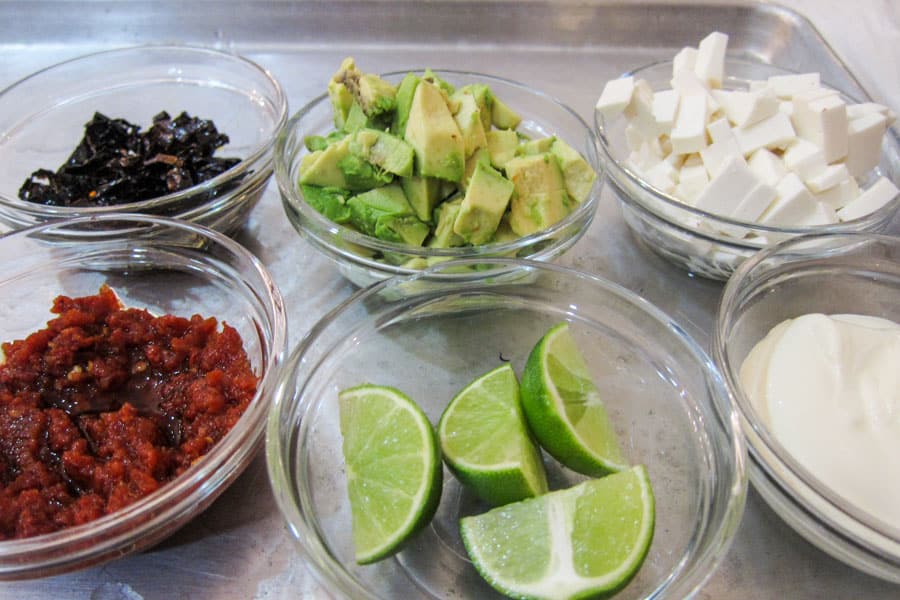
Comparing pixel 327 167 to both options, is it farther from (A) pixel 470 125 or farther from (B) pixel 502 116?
(B) pixel 502 116

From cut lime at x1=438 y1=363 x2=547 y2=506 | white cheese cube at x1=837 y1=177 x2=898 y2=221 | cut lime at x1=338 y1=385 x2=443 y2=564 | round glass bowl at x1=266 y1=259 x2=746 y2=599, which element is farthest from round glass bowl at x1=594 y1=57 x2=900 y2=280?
cut lime at x1=338 y1=385 x2=443 y2=564

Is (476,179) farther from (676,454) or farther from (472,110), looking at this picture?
(676,454)

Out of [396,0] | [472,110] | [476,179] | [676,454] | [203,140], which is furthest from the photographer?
[396,0]

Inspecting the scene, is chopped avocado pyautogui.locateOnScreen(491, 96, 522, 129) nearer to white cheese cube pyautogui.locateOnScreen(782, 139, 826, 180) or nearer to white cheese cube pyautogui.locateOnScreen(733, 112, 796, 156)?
white cheese cube pyautogui.locateOnScreen(733, 112, 796, 156)

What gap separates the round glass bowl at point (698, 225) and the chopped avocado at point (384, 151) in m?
0.51

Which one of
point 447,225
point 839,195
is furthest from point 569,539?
point 839,195

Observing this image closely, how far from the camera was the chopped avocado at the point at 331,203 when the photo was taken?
1401mm

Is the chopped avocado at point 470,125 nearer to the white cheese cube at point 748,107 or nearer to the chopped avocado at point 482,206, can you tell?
the chopped avocado at point 482,206

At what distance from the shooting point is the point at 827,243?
1399 mm

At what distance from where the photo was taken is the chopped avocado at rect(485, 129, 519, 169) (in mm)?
1460

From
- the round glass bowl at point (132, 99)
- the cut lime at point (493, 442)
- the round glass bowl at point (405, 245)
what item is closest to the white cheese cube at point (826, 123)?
the round glass bowl at point (405, 245)

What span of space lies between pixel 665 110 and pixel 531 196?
20.6 inches

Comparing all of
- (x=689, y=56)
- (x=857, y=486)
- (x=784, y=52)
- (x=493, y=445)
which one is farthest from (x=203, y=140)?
(x=784, y=52)

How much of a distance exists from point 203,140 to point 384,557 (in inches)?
47.5
